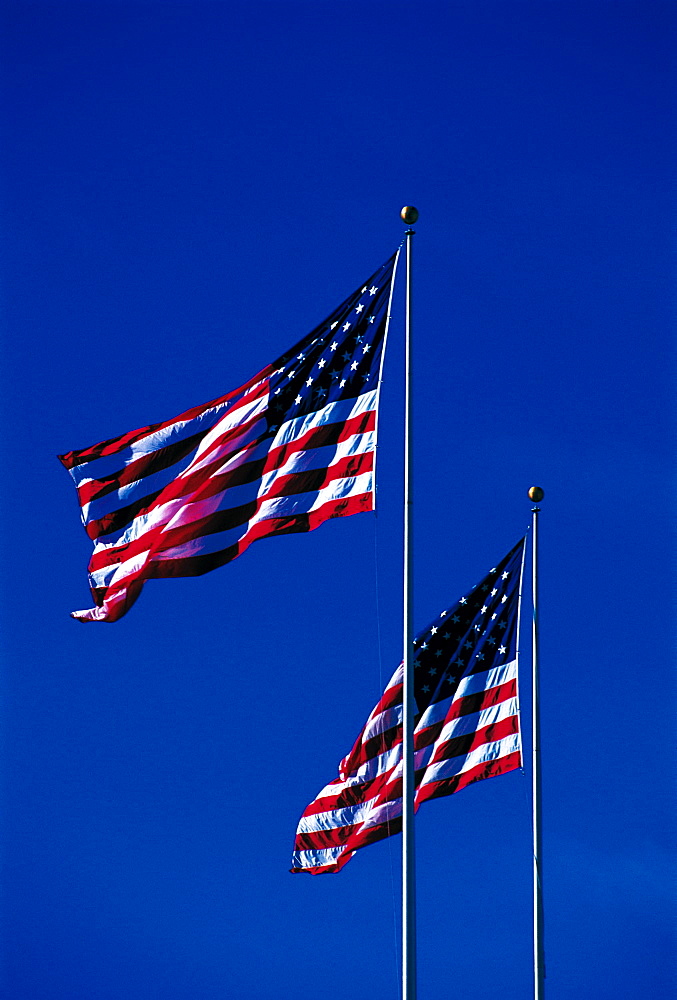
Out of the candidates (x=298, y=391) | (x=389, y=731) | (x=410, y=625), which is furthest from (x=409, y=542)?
(x=389, y=731)

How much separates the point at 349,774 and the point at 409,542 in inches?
244

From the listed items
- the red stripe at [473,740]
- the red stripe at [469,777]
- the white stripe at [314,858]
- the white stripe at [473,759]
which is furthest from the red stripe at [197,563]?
the white stripe at [314,858]

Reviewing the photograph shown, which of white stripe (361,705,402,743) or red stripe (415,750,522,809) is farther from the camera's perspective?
white stripe (361,705,402,743)

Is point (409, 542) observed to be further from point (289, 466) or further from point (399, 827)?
point (399, 827)

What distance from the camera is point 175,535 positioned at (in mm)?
23672

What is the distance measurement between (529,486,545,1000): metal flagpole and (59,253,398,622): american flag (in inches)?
216

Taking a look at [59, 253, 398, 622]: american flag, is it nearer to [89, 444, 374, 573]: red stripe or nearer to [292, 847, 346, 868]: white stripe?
[89, 444, 374, 573]: red stripe

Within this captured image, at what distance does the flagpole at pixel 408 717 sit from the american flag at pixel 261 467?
1.86 feet

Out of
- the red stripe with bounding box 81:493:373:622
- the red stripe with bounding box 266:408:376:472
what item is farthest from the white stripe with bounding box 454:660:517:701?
the red stripe with bounding box 266:408:376:472

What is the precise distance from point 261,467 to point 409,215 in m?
4.51

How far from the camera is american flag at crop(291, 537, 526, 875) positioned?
1000 inches

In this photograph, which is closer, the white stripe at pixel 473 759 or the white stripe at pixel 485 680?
the white stripe at pixel 473 759

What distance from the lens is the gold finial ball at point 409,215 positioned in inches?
920

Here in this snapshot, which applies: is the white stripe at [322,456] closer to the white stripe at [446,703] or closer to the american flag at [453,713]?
the american flag at [453,713]
